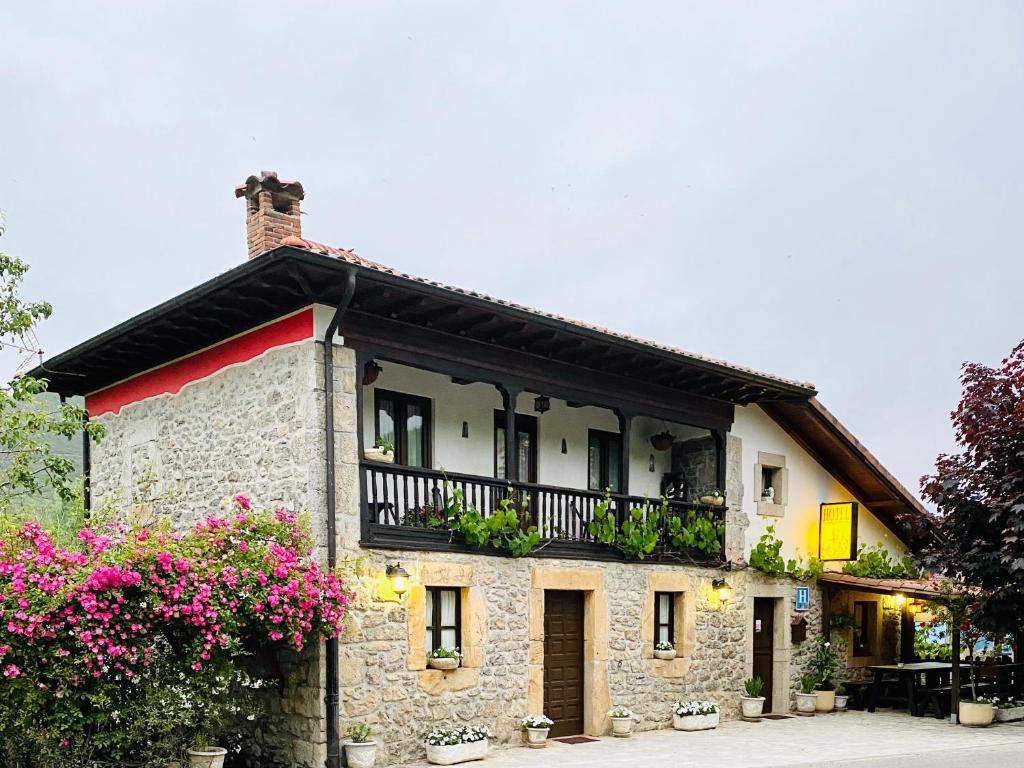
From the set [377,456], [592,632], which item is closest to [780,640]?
[592,632]

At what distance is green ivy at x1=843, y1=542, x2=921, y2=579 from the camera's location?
1714 cm

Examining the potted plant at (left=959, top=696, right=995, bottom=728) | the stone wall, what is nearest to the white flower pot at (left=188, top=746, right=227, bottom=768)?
the stone wall

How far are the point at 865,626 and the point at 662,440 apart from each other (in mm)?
5670

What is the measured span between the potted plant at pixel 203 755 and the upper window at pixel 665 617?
6.75m

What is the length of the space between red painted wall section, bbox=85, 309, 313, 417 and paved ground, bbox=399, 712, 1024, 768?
502 centimetres

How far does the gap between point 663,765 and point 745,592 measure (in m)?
5.12

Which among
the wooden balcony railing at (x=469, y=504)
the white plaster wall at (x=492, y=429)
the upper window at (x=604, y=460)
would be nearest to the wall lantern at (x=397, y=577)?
the wooden balcony railing at (x=469, y=504)

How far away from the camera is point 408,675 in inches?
424

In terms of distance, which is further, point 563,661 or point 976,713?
point 976,713

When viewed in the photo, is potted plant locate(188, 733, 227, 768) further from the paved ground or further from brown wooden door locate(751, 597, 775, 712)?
brown wooden door locate(751, 597, 775, 712)

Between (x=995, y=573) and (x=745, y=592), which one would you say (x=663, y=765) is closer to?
(x=745, y=592)

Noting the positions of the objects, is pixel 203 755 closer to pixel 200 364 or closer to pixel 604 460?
pixel 200 364

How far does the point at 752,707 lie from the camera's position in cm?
1478

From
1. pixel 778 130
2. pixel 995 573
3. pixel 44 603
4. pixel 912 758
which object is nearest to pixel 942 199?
pixel 778 130
